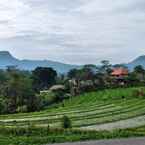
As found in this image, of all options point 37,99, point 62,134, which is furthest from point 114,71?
point 62,134

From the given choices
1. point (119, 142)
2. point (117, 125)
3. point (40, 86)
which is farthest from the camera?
point (40, 86)

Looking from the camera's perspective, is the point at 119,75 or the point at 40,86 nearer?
the point at 119,75

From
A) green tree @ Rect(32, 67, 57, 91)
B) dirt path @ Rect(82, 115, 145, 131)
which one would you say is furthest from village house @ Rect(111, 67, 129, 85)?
dirt path @ Rect(82, 115, 145, 131)

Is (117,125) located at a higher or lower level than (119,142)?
lower

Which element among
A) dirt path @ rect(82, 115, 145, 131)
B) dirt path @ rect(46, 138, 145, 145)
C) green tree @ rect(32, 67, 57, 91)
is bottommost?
dirt path @ rect(82, 115, 145, 131)

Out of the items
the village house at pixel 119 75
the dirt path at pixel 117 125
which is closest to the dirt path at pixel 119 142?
the dirt path at pixel 117 125

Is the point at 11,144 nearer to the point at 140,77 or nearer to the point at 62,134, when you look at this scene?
the point at 62,134

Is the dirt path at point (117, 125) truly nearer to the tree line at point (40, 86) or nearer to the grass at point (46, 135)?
the grass at point (46, 135)

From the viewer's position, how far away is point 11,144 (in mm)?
11383

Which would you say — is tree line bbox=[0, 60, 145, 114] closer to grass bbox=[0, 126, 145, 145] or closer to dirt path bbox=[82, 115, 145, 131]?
dirt path bbox=[82, 115, 145, 131]

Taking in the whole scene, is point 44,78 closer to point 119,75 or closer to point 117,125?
point 119,75

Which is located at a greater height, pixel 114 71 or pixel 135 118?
pixel 114 71

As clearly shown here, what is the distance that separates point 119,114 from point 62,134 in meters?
33.4

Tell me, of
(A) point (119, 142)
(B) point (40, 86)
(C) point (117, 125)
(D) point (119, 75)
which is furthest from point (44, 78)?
(A) point (119, 142)
